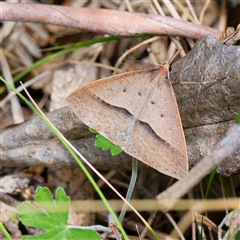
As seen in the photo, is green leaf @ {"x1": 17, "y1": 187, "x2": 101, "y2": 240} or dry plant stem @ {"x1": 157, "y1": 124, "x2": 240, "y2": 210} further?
green leaf @ {"x1": 17, "y1": 187, "x2": 101, "y2": 240}

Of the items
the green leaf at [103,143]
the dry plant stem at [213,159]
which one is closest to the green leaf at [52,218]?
the green leaf at [103,143]

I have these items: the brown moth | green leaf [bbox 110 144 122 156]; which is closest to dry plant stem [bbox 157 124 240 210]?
the brown moth

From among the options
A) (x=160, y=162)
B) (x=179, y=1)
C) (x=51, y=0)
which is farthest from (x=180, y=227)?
(x=51, y=0)

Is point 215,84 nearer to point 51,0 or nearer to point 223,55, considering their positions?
point 223,55

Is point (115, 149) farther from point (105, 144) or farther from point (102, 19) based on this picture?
point (102, 19)

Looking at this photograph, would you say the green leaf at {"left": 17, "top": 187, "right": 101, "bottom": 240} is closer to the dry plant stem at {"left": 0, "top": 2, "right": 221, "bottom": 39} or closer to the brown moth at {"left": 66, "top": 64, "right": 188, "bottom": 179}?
the brown moth at {"left": 66, "top": 64, "right": 188, "bottom": 179}

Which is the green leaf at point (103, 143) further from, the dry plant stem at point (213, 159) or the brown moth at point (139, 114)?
the dry plant stem at point (213, 159)
